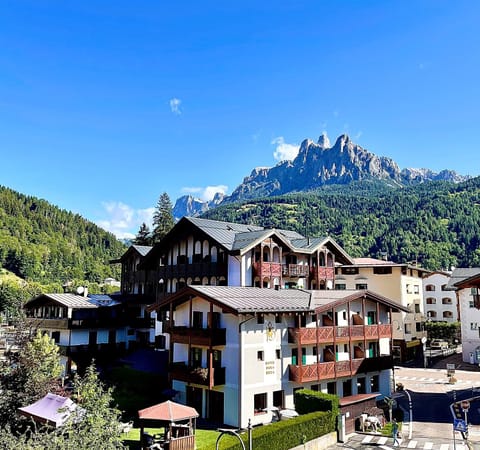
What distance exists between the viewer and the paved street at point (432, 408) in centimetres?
2770

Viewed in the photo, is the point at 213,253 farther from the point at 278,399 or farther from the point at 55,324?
the point at 55,324

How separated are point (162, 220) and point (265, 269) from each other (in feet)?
163

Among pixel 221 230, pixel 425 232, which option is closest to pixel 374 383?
pixel 221 230

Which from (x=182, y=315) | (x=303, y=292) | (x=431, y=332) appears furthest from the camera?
(x=431, y=332)

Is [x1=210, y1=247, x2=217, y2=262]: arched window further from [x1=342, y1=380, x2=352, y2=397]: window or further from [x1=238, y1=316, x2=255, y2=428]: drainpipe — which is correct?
[x1=342, y1=380, x2=352, y2=397]: window

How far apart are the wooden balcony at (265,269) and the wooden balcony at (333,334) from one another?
27.2ft

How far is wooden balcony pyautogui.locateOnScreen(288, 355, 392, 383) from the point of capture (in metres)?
32.5

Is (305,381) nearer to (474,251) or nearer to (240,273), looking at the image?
(240,273)

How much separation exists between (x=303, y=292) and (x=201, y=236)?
11633 mm

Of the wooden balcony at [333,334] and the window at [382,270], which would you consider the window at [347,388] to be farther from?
the window at [382,270]

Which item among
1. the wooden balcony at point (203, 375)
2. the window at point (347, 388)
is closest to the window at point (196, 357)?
the wooden balcony at point (203, 375)

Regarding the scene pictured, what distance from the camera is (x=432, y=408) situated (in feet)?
119

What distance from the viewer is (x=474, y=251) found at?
154500 millimetres

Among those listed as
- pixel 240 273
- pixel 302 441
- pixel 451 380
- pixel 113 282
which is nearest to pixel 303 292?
pixel 240 273
